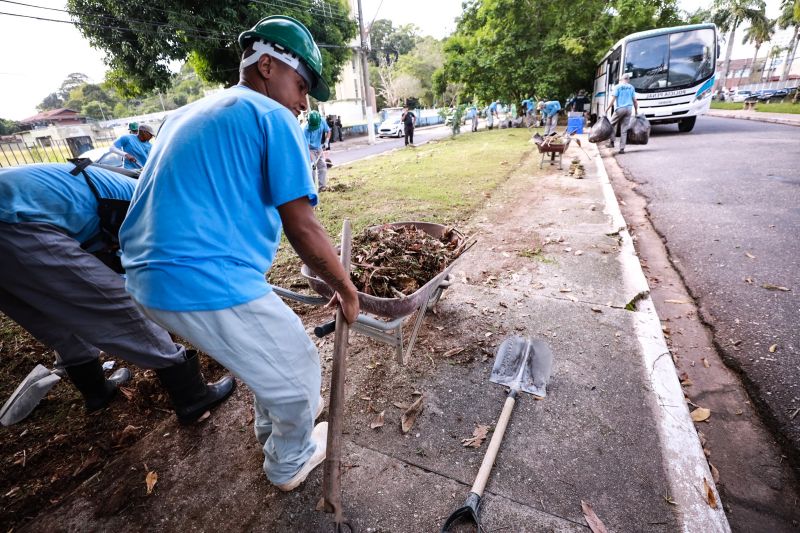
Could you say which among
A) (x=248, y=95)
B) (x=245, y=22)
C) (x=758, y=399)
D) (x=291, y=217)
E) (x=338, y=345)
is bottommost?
(x=758, y=399)

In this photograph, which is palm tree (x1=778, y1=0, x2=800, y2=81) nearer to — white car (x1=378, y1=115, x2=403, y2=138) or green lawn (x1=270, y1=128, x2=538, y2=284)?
white car (x1=378, y1=115, x2=403, y2=138)

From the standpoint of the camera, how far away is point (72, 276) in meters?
2.21

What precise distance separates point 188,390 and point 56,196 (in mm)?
1441

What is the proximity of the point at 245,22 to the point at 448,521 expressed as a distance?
20540mm

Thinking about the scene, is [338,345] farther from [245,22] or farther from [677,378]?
[245,22]

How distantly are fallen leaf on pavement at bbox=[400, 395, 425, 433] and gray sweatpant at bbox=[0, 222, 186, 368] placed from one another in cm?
155

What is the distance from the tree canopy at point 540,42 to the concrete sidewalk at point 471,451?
2148 centimetres

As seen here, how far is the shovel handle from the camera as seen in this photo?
196 centimetres

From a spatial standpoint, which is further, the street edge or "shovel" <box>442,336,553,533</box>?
"shovel" <box>442,336,553,533</box>

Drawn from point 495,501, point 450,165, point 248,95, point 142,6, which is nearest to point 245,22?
point 142,6

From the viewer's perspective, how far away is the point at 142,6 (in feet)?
46.9

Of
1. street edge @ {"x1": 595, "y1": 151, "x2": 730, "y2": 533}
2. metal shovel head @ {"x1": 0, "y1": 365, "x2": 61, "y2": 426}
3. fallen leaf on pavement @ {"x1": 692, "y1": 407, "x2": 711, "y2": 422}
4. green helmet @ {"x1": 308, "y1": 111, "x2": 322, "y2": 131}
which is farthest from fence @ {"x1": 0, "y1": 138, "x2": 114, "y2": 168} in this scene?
fallen leaf on pavement @ {"x1": 692, "y1": 407, "x2": 711, "y2": 422}

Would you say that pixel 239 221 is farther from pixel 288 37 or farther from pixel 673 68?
pixel 673 68

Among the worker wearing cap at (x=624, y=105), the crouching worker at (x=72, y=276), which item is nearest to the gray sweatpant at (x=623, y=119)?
the worker wearing cap at (x=624, y=105)
